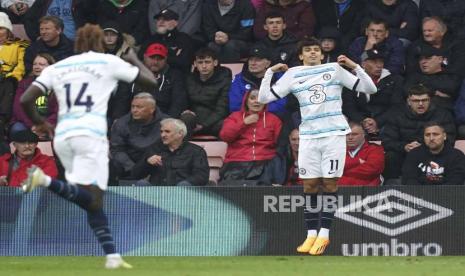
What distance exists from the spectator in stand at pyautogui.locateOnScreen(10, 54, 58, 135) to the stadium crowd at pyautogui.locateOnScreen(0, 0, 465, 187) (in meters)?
0.02

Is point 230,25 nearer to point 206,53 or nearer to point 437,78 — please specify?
point 206,53

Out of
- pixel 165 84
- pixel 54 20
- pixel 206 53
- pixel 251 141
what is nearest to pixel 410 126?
pixel 251 141

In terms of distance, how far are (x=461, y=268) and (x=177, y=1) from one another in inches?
316

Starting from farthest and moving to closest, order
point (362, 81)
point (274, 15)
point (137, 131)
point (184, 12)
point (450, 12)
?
point (184, 12), point (450, 12), point (274, 15), point (137, 131), point (362, 81)

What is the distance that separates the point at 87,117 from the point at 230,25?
7.16 metres

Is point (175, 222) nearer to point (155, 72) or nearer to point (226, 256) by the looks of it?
point (226, 256)

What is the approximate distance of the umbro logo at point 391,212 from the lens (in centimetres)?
1515

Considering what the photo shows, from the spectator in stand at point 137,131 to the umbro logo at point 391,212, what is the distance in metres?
2.96

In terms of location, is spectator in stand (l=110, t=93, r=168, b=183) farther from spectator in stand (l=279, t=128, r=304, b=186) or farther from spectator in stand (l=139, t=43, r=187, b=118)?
spectator in stand (l=279, t=128, r=304, b=186)

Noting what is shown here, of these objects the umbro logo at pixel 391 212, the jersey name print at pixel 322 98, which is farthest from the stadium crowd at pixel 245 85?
the jersey name print at pixel 322 98

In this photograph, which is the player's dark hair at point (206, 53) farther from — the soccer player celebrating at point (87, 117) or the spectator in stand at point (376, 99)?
the soccer player celebrating at point (87, 117)

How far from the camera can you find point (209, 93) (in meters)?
17.5

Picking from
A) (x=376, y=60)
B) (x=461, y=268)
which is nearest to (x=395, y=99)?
(x=376, y=60)

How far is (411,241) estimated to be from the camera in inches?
596
